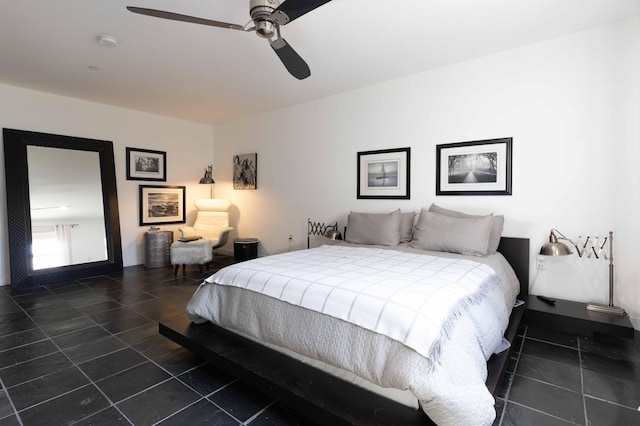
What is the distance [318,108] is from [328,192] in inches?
49.7

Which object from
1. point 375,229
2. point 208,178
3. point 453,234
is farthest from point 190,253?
point 453,234

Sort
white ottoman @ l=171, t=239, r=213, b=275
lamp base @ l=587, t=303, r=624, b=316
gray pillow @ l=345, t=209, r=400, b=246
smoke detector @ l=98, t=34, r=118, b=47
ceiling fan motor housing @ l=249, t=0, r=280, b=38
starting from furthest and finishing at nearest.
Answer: white ottoman @ l=171, t=239, r=213, b=275 < gray pillow @ l=345, t=209, r=400, b=246 < smoke detector @ l=98, t=34, r=118, b=47 < lamp base @ l=587, t=303, r=624, b=316 < ceiling fan motor housing @ l=249, t=0, r=280, b=38

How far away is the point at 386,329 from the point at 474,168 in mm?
2591

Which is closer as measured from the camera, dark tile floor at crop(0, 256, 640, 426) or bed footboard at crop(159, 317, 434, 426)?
bed footboard at crop(159, 317, 434, 426)

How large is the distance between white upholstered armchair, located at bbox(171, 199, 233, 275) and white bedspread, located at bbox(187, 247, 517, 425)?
2516mm

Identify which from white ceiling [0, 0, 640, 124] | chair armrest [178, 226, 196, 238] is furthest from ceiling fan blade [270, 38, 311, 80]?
chair armrest [178, 226, 196, 238]

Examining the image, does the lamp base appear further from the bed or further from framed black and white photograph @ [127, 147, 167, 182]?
framed black and white photograph @ [127, 147, 167, 182]

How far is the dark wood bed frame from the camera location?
1.45 m

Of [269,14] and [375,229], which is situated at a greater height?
[269,14]

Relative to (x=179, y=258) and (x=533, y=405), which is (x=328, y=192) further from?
(x=533, y=405)

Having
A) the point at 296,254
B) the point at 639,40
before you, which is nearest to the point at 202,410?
the point at 296,254

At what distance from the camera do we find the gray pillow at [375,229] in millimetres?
3492

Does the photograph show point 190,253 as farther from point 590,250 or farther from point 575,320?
point 590,250

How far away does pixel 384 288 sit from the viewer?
1687 millimetres
